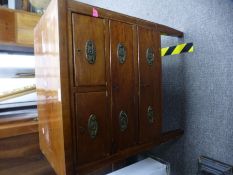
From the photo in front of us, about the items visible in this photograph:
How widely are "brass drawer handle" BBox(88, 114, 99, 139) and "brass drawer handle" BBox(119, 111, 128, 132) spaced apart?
150mm

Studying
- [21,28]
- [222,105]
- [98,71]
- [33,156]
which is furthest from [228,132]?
[21,28]

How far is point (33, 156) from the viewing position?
71.1 inches

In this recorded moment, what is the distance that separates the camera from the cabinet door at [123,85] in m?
1.02

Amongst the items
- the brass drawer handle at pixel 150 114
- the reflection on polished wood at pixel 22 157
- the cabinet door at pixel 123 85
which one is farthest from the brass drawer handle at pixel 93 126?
the reflection on polished wood at pixel 22 157

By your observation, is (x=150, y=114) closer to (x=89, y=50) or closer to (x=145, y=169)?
(x=145, y=169)

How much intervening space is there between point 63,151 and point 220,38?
109cm

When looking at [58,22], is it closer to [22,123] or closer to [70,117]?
[70,117]

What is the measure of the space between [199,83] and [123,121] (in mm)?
634

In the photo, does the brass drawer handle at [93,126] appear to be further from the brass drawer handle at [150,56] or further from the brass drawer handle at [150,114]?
the brass drawer handle at [150,56]

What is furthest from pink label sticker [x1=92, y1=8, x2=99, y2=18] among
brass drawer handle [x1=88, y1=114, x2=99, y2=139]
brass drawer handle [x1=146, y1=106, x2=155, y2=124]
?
brass drawer handle [x1=146, y1=106, x2=155, y2=124]

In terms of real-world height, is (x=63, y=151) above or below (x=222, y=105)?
below

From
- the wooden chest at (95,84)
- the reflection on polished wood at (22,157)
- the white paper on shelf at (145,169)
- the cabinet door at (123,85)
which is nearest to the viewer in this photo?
the wooden chest at (95,84)

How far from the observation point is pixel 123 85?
1.05 m

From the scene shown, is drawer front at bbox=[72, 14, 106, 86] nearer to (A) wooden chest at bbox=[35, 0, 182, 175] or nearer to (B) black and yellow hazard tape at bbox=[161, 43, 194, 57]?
(A) wooden chest at bbox=[35, 0, 182, 175]
